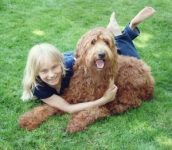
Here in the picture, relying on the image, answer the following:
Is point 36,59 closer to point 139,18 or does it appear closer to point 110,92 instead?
point 110,92

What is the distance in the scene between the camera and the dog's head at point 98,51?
13.9 feet

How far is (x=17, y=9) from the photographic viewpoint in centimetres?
813

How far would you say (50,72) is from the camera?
465 cm

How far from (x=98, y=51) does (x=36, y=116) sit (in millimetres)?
1010

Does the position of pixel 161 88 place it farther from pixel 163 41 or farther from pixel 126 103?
pixel 163 41

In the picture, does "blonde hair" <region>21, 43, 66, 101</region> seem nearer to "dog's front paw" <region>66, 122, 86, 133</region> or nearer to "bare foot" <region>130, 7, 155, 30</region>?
"dog's front paw" <region>66, 122, 86, 133</region>

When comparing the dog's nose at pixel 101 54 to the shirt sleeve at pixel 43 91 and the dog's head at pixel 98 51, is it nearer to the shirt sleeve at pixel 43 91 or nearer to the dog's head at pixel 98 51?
the dog's head at pixel 98 51

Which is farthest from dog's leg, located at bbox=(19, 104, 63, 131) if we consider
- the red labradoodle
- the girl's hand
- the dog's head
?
the dog's head

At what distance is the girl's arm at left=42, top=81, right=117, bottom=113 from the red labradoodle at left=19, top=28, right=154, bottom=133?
0.17ft

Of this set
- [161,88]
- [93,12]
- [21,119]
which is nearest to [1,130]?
[21,119]

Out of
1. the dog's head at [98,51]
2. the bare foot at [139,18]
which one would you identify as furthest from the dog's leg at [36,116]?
the bare foot at [139,18]

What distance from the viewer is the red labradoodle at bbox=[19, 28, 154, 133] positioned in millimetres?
4316

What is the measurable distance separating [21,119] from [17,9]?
12.9 ft

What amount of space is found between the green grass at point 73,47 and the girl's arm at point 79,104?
0.12m
